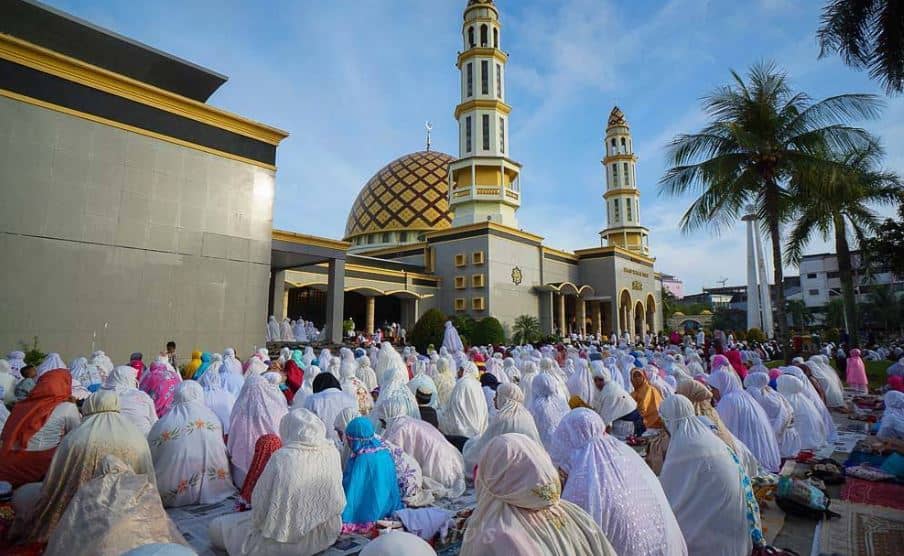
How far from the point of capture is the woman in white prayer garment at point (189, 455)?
3.71 metres

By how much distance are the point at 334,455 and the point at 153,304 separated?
9.24 meters

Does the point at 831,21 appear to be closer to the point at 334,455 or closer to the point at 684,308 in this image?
the point at 334,455

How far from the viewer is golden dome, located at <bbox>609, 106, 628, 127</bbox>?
101 ft

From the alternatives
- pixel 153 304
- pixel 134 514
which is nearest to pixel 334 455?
pixel 134 514

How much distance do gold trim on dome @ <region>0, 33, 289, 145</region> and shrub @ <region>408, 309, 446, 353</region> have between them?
310 inches

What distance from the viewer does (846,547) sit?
10.0 feet

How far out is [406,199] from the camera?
30562 millimetres

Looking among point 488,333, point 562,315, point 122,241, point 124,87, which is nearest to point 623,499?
point 122,241

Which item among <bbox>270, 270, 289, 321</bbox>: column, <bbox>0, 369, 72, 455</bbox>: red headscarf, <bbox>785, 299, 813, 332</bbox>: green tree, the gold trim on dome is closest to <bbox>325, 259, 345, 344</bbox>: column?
<bbox>270, 270, 289, 321</bbox>: column

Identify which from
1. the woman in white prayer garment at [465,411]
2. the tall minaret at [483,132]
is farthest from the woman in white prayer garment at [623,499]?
the tall minaret at [483,132]

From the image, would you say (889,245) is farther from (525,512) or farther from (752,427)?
(525,512)

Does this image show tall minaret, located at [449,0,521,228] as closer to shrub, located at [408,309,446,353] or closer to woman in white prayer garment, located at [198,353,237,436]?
shrub, located at [408,309,446,353]

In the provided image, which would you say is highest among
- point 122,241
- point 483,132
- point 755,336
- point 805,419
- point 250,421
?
point 483,132

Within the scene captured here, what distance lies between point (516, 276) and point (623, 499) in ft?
63.0
